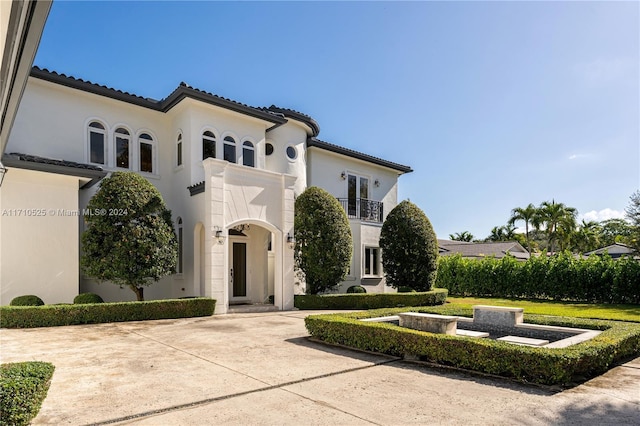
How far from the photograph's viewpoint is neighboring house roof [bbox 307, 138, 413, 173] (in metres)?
20.9

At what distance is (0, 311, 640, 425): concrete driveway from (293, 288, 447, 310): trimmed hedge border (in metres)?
7.02

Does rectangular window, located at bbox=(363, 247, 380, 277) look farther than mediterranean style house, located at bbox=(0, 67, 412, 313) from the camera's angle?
Yes

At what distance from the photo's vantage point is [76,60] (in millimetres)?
14352

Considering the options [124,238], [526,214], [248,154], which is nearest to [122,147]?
[124,238]

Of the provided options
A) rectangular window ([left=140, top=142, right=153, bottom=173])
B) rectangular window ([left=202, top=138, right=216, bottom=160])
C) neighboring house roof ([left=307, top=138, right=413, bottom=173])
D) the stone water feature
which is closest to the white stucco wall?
rectangular window ([left=140, top=142, right=153, bottom=173])

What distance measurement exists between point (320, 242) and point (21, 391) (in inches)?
504

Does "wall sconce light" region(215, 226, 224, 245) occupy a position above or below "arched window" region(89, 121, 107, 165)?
below

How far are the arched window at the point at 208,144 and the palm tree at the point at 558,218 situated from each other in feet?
134

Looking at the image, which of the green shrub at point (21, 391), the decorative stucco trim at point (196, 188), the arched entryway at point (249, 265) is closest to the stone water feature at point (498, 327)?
the green shrub at point (21, 391)

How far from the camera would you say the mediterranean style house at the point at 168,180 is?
1223 centimetres

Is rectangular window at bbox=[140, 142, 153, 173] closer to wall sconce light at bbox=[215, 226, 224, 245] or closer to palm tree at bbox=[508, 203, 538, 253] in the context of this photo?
wall sconce light at bbox=[215, 226, 224, 245]

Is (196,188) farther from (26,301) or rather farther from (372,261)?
(372,261)

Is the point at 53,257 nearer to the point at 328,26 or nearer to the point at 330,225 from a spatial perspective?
the point at 330,225

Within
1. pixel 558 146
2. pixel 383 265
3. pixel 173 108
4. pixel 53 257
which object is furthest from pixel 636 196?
pixel 53 257
